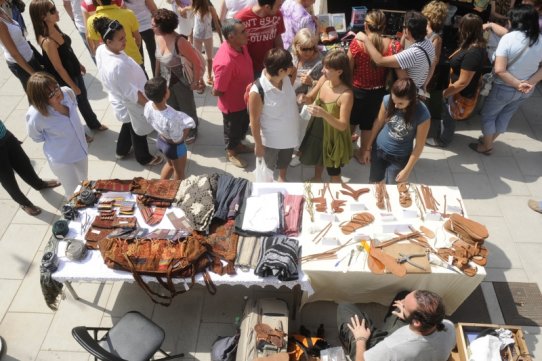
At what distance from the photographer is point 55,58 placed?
4.45 metres

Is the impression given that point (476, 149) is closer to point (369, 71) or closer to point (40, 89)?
point (369, 71)

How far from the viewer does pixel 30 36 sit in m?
7.43

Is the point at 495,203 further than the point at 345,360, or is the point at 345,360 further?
the point at 495,203

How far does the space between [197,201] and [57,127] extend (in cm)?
136

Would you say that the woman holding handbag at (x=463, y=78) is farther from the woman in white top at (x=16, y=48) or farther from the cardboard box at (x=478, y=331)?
the woman in white top at (x=16, y=48)

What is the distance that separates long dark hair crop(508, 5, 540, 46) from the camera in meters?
4.20

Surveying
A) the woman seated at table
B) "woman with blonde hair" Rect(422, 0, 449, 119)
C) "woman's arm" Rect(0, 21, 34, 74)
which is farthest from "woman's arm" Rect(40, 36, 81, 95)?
"woman with blonde hair" Rect(422, 0, 449, 119)

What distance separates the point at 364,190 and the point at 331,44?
2.53 m

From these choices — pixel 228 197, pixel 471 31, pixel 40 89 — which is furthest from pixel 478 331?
pixel 40 89

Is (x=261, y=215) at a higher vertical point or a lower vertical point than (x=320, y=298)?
higher

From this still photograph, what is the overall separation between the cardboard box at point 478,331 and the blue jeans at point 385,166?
1398 millimetres

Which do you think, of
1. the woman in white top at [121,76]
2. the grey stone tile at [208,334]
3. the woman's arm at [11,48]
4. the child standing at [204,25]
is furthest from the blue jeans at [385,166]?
the woman's arm at [11,48]

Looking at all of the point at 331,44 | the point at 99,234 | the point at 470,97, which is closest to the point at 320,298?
the point at 99,234

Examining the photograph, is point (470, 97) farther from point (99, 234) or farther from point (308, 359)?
point (99, 234)
